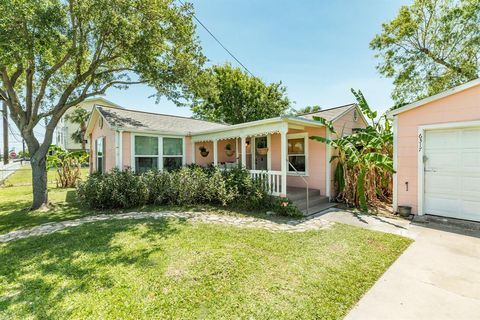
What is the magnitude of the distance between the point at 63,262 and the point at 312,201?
6916mm

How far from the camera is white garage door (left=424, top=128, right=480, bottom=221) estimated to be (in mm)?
5586

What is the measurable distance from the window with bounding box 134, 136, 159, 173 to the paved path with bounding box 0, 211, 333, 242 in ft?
9.73

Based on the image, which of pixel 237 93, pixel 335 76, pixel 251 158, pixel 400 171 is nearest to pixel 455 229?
pixel 400 171

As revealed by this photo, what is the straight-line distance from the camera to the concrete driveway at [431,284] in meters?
2.66

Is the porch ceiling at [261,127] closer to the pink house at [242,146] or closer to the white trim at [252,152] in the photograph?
the pink house at [242,146]

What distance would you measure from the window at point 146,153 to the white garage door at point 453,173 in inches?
379

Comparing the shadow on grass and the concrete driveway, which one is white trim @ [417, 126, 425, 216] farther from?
the shadow on grass

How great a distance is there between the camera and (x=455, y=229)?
541cm

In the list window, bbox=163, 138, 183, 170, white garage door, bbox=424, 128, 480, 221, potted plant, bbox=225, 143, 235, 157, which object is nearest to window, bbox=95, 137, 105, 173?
window, bbox=163, 138, 183, 170

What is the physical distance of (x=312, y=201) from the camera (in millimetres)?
7941

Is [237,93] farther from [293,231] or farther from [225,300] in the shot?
[225,300]

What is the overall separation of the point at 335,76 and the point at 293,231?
10.6 meters

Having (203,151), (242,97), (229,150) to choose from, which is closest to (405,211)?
(229,150)

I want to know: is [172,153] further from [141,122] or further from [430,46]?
[430,46]
